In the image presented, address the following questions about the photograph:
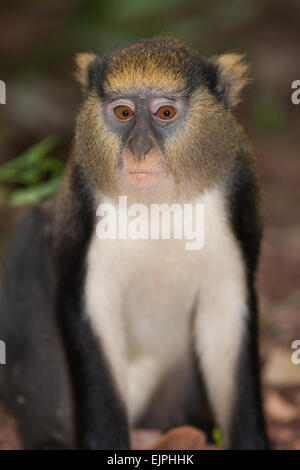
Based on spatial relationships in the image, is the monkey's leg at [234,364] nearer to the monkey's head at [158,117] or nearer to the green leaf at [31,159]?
the monkey's head at [158,117]

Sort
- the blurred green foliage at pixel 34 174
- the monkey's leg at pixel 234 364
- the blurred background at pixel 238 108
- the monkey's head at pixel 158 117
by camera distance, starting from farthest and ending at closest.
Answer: the blurred background at pixel 238 108
the blurred green foliage at pixel 34 174
the monkey's leg at pixel 234 364
the monkey's head at pixel 158 117

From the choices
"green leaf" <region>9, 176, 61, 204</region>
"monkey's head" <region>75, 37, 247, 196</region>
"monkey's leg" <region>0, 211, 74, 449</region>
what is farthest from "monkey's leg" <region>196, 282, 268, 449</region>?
"green leaf" <region>9, 176, 61, 204</region>

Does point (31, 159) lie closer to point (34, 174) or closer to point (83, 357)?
point (34, 174)

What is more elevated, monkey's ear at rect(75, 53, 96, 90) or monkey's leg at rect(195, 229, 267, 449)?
monkey's ear at rect(75, 53, 96, 90)

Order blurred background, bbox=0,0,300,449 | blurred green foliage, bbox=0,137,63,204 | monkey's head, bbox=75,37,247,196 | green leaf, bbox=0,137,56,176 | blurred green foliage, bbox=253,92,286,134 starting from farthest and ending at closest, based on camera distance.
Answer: blurred green foliage, bbox=253,92,286,134 → blurred background, bbox=0,0,300,449 → green leaf, bbox=0,137,56,176 → blurred green foliage, bbox=0,137,63,204 → monkey's head, bbox=75,37,247,196

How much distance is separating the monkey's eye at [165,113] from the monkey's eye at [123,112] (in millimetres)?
124

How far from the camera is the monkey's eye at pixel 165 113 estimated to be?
10.4 ft

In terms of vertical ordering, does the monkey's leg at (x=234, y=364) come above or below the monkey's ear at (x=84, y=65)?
below

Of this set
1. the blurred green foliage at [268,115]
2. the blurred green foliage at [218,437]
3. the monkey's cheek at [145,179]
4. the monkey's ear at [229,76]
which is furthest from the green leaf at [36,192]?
the blurred green foliage at [268,115]

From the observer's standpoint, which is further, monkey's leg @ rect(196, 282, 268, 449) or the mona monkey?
monkey's leg @ rect(196, 282, 268, 449)

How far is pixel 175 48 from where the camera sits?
132 inches

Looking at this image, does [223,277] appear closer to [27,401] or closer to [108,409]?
[108,409]

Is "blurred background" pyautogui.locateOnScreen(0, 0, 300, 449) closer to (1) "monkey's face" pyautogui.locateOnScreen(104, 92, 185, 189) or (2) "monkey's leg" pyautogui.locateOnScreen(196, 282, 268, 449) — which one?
(2) "monkey's leg" pyautogui.locateOnScreen(196, 282, 268, 449)

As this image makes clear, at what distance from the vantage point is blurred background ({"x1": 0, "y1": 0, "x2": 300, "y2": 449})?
500cm
